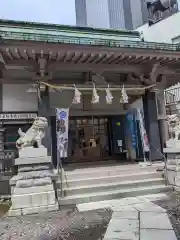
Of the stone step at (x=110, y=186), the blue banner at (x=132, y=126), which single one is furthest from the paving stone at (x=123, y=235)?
the blue banner at (x=132, y=126)

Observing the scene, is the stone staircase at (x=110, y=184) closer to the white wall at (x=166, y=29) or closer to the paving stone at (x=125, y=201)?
the paving stone at (x=125, y=201)

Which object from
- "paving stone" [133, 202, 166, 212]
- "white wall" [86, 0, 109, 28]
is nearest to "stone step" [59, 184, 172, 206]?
"paving stone" [133, 202, 166, 212]

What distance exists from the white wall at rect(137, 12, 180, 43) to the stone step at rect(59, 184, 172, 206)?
17.7 m

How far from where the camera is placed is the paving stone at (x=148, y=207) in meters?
5.28

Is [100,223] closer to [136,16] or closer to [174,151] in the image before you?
[174,151]

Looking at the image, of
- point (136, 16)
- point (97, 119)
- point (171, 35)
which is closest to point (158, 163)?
point (97, 119)

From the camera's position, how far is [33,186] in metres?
5.86

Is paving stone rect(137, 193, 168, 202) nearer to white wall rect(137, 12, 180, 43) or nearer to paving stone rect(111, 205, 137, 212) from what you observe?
paving stone rect(111, 205, 137, 212)

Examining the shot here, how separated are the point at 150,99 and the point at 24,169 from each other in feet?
18.6

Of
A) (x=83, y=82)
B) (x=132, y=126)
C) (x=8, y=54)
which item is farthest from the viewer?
(x=132, y=126)

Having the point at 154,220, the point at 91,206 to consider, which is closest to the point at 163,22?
the point at 91,206

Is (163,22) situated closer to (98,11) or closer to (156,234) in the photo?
(98,11)

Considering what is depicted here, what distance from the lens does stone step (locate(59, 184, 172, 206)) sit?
6242 mm

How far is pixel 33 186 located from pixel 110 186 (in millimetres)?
2350
